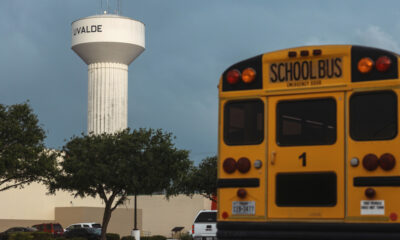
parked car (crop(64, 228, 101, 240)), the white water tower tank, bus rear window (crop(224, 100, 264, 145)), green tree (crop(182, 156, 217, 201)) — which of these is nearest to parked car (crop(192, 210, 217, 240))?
bus rear window (crop(224, 100, 264, 145))

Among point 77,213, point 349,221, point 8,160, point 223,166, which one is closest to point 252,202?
point 223,166

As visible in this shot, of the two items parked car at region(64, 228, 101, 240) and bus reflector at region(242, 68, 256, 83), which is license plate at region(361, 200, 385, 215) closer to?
bus reflector at region(242, 68, 256, 83)

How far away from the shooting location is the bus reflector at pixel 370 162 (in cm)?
1088

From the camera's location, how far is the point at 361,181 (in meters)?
11.0

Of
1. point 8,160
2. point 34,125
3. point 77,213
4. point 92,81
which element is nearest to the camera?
point 8,160

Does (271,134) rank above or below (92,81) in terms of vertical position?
below

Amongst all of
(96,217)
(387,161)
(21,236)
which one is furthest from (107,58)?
(387,161)

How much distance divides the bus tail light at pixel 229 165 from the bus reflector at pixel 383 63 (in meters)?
2.51

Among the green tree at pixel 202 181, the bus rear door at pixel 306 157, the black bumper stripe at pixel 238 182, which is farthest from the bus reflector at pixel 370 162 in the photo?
the green tree at pixel 202 181

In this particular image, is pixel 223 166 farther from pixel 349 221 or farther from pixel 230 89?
pixel 349 221

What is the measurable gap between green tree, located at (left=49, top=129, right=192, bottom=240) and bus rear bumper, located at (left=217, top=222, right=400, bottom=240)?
35.0m

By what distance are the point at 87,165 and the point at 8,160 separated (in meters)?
7.23

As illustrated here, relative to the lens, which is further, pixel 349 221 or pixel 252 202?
pixel 252 202

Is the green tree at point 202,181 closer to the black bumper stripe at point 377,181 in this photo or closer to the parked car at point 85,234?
the parked car at point 85,234
